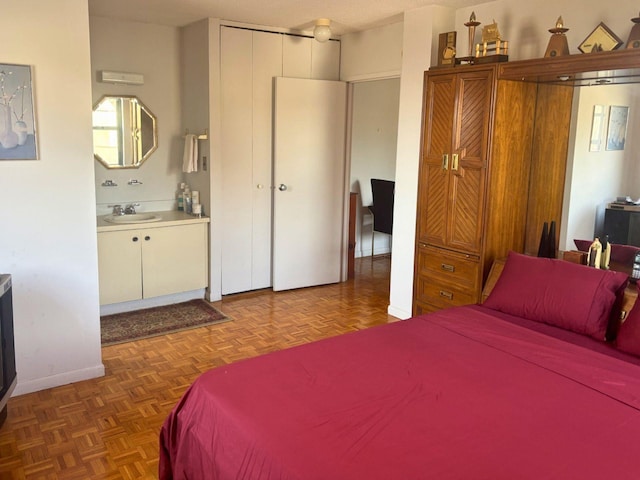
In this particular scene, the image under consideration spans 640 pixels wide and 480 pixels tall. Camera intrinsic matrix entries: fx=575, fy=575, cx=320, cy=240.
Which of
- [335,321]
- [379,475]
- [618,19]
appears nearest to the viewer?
[379,475]

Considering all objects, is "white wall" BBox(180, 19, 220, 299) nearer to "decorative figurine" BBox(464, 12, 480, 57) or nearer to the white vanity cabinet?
the white vanity cabinet

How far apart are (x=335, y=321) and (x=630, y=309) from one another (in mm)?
2274

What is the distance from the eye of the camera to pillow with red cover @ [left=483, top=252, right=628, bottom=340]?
107 inches

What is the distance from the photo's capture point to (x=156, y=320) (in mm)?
4426

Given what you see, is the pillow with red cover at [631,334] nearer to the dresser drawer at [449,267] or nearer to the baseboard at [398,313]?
the dresser drawer at [449,267]

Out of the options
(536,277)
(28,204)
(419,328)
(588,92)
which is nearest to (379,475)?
(419,328)

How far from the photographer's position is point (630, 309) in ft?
8.87

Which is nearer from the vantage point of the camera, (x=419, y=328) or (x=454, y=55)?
(x=419, y=328)

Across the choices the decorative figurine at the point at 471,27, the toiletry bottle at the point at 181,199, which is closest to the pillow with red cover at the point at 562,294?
the decorative figurine at the point at 471,27

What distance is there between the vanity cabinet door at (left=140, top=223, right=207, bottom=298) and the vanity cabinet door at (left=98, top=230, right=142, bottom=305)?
0.20 feet

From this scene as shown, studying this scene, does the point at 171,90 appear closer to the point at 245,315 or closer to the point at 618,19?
the point at 245,315

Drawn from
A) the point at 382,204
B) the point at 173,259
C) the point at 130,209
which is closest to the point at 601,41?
the point at 382,204

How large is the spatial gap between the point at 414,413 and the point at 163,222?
315 centimetres

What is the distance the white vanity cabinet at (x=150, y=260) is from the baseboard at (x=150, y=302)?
0.10 m
